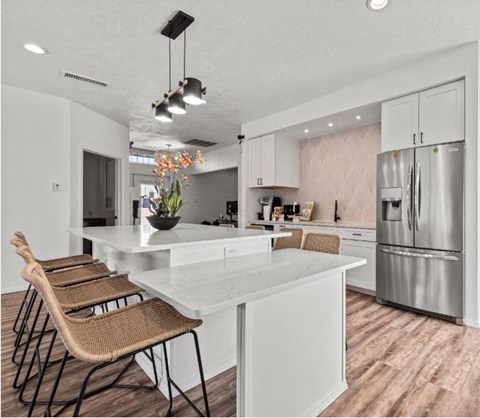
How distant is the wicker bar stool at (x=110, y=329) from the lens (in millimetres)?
981

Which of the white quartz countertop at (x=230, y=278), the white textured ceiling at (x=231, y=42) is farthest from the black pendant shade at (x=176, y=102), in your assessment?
the white quartz countertop at (x=230, y=278)

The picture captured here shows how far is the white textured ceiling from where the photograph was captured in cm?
215

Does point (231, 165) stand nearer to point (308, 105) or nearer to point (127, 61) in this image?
point (308, 105)

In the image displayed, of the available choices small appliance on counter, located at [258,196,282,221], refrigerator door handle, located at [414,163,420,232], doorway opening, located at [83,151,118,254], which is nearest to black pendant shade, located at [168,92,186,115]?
refrigerator door handle, located at [414,163,420,232]

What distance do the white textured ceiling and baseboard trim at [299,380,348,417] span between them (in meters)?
2.69

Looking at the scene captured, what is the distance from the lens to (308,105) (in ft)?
13.4

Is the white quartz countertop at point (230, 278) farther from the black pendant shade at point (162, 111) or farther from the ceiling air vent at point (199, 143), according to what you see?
the ceiling air vent at point (199, 143)

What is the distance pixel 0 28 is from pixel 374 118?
428 centimetres

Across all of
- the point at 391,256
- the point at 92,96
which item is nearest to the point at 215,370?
the point at 391,256

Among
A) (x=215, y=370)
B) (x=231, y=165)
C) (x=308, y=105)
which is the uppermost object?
(x=308, y=105)

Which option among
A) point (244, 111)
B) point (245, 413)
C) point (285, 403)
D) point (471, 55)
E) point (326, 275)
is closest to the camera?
point (245, 413)

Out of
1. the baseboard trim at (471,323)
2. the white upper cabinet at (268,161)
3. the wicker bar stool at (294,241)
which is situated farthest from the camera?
the white upper cabinet at (268,161)

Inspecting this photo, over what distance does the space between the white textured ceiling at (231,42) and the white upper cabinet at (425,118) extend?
41 cm

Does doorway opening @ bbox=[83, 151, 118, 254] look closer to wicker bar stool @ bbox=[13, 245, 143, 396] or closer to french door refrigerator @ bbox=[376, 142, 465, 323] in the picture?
wicker bar stool @ bbox=[13, 245, 143, 396]
